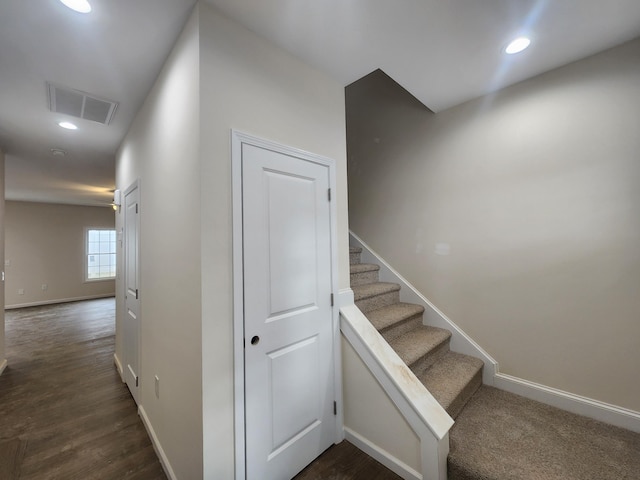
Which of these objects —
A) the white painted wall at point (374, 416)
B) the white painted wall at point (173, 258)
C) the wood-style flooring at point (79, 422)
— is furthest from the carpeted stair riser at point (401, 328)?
the white painted wall at point (173, 258)

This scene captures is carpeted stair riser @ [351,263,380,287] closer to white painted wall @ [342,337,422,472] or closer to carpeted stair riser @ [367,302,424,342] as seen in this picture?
carpeted stair riser @ [367,302,424,342]

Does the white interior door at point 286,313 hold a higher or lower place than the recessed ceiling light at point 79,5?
lower

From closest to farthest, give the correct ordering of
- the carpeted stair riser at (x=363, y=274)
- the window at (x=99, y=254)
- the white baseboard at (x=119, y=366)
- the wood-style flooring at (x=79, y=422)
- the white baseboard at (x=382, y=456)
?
the white baseboard at (x=382, y=456) < the wood-style flooring at (x=79, y=422) < the carpeted stair riser at (x=363, y=274) < the white baseboard at (x=119, y=366) < the window at (x=99, y=254)

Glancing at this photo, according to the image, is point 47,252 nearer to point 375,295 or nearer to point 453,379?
point 375,295

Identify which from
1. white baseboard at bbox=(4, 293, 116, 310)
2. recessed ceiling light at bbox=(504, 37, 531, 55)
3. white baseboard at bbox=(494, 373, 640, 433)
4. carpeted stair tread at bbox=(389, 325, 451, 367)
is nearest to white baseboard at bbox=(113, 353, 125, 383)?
carpeted stair tread at bbox=(389, 325, 451, 367)

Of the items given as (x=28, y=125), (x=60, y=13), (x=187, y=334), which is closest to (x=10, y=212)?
(x=28, y=125)

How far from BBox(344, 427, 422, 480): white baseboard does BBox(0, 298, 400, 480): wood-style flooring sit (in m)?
0.03

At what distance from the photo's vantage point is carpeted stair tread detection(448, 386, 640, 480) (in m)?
1.42

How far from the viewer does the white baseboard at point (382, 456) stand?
1539 millimetres

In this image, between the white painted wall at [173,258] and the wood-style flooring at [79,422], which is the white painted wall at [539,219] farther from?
the white painted wall at [173,258]

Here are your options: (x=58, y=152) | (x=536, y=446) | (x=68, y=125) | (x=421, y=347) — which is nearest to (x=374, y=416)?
(x=421, y=347)

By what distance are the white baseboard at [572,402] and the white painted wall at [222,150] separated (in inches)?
87.9

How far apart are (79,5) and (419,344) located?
3.09 metres

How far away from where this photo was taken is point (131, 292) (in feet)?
8.53
